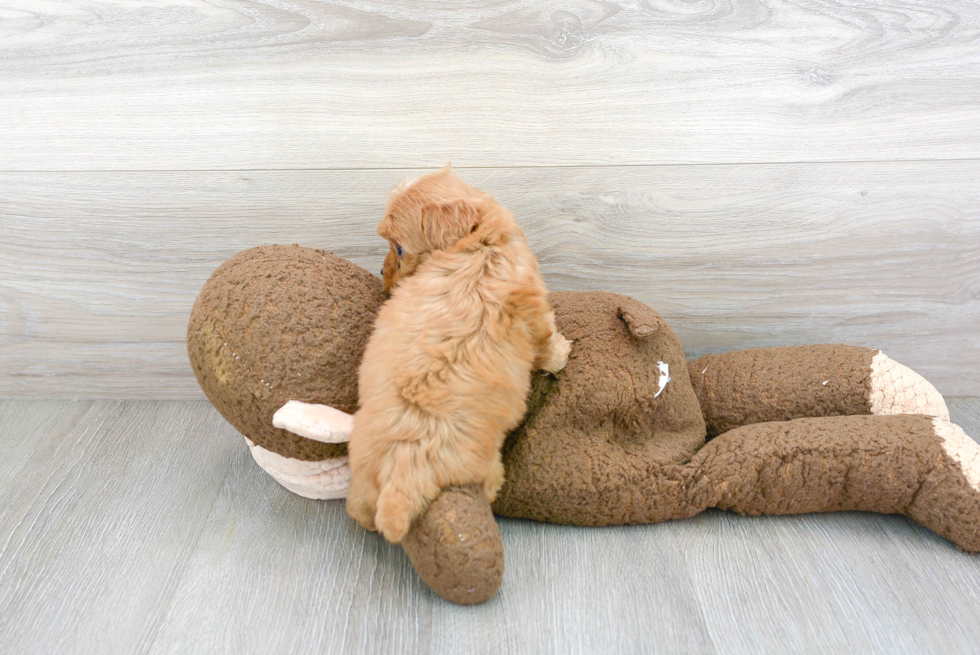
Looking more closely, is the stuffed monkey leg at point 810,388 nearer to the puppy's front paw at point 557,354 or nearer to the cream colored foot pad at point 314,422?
the puppy's front paw at point 557,354

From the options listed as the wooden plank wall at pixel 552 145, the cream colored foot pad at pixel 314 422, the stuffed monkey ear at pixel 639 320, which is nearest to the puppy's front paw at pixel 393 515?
the cream colored foot pad at pixel 314 422

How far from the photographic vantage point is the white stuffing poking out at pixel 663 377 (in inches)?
37.7

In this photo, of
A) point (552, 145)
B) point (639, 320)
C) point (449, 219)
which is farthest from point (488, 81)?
point (639, 320)

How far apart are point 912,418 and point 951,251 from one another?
0.39m

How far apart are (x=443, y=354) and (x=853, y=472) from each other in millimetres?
577

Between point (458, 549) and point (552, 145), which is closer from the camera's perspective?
point (458, 549)

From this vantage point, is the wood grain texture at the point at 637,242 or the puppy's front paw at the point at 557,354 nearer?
the puppy's front paw at the point at 557,354

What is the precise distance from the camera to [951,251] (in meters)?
1.17

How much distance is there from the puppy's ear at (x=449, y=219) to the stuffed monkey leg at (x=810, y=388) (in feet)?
1.58

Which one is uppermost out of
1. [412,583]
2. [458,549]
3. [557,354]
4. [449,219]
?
[449,219]

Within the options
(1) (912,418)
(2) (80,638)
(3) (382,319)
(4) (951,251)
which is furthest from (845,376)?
(2) (80,638)

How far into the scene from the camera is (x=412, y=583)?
857 mm

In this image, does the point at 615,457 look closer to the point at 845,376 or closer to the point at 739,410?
the point at 739,410

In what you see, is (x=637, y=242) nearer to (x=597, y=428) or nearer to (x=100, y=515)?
(x=597, y=428)
